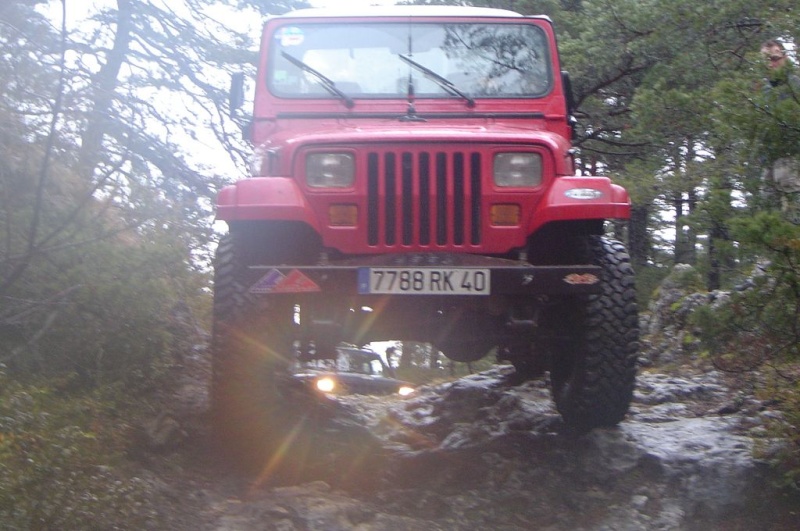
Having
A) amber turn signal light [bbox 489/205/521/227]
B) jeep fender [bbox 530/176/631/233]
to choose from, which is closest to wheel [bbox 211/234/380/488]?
amber turn signal light [bbox 489/205/521/227]

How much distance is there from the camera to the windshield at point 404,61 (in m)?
6.06

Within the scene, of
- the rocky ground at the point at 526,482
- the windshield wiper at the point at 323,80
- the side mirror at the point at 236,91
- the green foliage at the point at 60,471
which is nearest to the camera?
the green foliage at the point at 60,471

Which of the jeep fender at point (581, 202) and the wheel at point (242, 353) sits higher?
the jeep fender at point (581, 202)

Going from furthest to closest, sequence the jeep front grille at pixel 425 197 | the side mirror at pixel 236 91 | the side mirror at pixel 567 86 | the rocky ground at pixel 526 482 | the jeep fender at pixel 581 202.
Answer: the side mirror at pixel 236 91 → the side mirror at pixel 567 86 → the jeep front grille at pixel 425 197 → the jeep fender at pixel 581 202 → the rocky ground at pixel 526 482

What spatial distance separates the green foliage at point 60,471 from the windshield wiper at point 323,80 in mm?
2329

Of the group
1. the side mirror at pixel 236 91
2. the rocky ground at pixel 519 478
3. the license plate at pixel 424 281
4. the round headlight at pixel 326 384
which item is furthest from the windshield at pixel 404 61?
the round headlight at pixel 326 384

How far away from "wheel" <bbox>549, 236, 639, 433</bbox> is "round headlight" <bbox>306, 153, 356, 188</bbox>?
1.26m

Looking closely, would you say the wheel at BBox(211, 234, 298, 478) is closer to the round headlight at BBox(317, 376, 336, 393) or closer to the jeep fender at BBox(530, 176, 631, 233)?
the jeep fender at BBox(530, 176, 631, 233)

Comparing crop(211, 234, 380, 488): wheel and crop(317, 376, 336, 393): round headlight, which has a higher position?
crop(211, 234, 380, 488): wheel

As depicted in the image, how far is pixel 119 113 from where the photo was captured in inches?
235

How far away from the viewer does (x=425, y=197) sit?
16.2ft

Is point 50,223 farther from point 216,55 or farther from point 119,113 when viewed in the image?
A: point 216,55

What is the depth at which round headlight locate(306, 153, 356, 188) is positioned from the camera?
4.98 metres

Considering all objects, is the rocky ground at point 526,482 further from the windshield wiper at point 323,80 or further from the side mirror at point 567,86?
the windshield wiper at point 323,80
